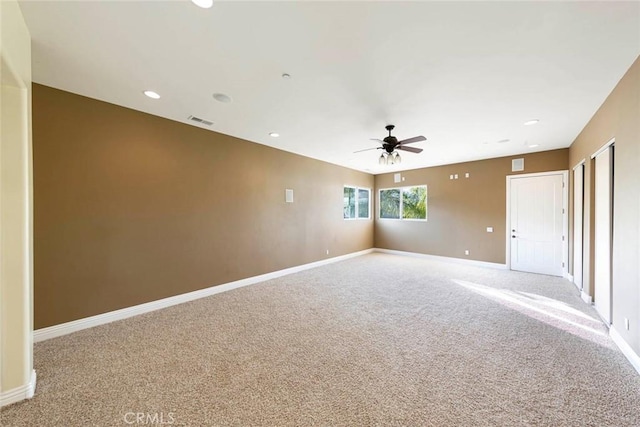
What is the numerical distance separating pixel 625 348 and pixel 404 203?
561 cm

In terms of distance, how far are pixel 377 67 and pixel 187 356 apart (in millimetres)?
3335

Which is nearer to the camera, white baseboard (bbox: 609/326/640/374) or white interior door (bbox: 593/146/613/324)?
white baseboard (bbox: 609/326/640/374)

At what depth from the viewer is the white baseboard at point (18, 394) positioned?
5.66 feet

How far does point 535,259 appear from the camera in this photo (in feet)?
17.7

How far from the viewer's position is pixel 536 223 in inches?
211

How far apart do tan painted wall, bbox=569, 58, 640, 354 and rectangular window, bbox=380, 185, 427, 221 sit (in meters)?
4.37

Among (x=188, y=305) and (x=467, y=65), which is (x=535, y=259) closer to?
(x=467, y=65)

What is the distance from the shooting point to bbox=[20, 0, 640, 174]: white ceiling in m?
1.70

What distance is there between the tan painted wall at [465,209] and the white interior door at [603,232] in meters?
2.40

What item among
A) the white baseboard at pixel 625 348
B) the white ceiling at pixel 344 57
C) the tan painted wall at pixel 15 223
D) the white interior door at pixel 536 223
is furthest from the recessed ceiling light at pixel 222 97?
the white interior door at pixel 536 223

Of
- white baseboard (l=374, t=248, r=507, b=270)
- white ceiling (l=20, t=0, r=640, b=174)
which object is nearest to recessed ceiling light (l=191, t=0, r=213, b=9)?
white ceiling (l=20, t=0, r=640, b=174)

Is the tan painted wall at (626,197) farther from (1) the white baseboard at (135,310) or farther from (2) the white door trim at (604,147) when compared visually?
(1) the white baseboard at (135,310)

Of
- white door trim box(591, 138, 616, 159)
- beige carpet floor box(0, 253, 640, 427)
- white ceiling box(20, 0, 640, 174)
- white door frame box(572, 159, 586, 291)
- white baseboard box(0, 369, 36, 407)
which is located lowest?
beige carpet floor box(0, 253, 640, 427)

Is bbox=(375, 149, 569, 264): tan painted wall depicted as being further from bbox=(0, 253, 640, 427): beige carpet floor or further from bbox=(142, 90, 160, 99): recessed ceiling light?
bbox=(142, 90, 160, 99): recessed ceiling light
